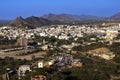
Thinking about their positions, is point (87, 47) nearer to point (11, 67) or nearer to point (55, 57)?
point (55, 57)

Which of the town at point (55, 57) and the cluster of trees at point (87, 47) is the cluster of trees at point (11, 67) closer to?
the town at point (55, 57)

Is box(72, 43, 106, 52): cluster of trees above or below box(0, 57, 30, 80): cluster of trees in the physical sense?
above

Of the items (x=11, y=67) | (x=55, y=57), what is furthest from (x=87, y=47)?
(x=11, y=67)

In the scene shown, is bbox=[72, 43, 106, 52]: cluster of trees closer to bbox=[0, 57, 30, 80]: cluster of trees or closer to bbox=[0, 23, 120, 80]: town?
bbox=[0, 23, 120, 80]: town

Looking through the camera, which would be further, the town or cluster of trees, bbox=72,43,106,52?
cluster of trees, bbox=72,43,106,52

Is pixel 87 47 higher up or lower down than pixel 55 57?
higher up

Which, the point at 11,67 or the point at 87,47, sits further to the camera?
the point at 87,47

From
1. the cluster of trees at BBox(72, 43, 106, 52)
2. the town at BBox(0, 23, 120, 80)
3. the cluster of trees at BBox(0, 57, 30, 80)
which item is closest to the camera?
the town at BBox(0, 23, 120, 80)

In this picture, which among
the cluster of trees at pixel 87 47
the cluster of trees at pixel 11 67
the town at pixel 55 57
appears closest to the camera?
the town at pixel 55 57

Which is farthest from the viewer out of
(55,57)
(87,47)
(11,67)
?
(87,47)

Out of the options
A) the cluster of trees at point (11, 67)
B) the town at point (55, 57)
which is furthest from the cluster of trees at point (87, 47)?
the cluster of trees at point (11, 67)

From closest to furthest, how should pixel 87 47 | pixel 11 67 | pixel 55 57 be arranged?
pixel 11 67, pixel 55 57, pixel 87 47

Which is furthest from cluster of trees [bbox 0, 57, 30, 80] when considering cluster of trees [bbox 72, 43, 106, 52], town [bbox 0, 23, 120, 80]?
cluster of trees [bbox 72, 43, 106, 52]

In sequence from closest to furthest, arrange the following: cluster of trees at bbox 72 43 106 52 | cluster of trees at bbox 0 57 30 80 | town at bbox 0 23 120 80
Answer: town at bbox 0 23 120 80 → cluster of trees at bbox 0 57 30 80 → cluster of trees at bbox 72 43 106 52
